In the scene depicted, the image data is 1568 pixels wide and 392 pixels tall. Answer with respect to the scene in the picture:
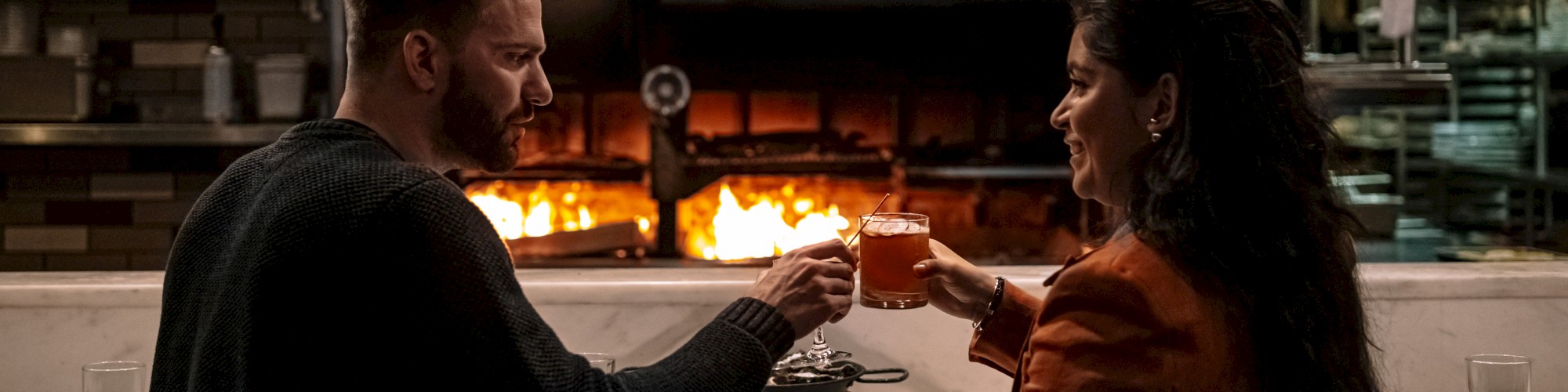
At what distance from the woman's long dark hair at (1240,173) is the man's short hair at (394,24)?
71 centimetres

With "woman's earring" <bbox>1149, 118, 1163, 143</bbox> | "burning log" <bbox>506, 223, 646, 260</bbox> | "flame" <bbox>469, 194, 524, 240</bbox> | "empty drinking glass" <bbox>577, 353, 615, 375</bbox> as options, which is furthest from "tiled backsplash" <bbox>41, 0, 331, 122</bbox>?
"woman's earring" <bbox>1149, 118, 1163, 143</bbox>

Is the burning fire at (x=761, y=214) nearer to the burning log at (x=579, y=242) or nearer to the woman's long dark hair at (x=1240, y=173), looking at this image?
the burning log at (x=579, y=242)

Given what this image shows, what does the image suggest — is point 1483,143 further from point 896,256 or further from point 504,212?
point 896,256

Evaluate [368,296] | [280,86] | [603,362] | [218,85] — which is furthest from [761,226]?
[368,296]

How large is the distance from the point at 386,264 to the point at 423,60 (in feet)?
0.97

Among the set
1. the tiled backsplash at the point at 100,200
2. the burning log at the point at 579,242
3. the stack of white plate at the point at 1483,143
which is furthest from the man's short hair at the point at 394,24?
the stack of white plate at the point at 1483,143

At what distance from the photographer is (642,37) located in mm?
4789

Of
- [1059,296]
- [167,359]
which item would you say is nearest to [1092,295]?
[1059,296]

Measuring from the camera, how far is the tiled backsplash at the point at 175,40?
4742 millimetres

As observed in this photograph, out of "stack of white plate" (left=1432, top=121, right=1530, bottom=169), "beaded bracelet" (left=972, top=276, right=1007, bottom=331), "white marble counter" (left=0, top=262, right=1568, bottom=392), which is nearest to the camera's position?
"beaded bracelet" (left=972, top=276, right=1007, bottom=331)

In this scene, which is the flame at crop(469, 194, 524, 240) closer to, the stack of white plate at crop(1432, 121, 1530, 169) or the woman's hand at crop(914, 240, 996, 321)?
the woman's hand at crop(914, 240, 996, 321)

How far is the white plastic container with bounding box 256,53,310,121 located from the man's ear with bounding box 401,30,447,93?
3285 millimetres

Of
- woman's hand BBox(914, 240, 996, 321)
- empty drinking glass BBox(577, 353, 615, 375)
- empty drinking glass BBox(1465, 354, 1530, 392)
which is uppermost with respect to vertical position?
woman's hand BBox(914, 240, 996, 321)

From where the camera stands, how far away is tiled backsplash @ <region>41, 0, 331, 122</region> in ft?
15.6
